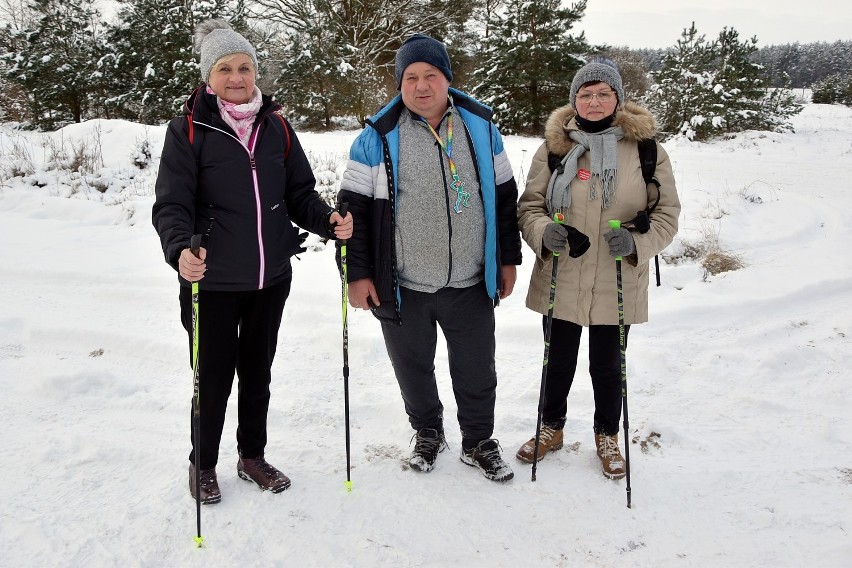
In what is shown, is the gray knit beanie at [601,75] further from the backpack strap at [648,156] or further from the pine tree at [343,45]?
the pine tree at [343,45]

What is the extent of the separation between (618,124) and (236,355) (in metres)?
2.14

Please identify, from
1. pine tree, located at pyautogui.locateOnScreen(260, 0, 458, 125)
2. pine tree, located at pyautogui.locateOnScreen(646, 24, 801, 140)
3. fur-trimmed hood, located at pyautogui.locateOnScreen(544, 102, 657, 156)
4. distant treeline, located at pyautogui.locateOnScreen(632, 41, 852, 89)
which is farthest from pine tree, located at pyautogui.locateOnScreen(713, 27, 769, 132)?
distant treeline, located at pyautogui.locateOnScreen(632, 41, 852, 89)

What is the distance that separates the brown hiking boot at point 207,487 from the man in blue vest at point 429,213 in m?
1.08

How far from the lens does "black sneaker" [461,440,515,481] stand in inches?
115

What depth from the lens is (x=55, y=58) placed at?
15.5 metres

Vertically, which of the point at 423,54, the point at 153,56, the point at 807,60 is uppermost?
the point at 807,60

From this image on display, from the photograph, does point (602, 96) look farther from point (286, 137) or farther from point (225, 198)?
point (225, 198)

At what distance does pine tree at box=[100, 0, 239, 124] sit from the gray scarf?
14.6 meters

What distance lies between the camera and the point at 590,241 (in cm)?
278

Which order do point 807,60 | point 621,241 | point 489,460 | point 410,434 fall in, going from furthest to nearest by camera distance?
point 807,60 → point 410,434 → point 489,460 → point 621,241

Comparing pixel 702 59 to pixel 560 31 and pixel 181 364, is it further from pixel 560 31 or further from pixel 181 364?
pixel 181 364

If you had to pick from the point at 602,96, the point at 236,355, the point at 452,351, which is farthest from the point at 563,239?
the point at 236,355

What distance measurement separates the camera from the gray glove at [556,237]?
262cm

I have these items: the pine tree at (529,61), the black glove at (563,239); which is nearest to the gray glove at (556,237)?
the black glove at (563,239)
